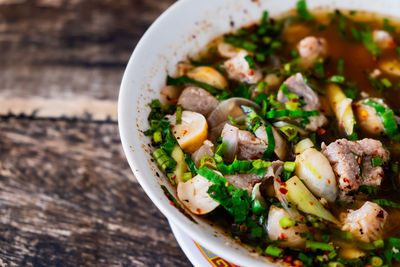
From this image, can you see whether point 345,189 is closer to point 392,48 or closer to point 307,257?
point 307,257

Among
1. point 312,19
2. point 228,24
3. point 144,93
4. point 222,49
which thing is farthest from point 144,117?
point 312,19

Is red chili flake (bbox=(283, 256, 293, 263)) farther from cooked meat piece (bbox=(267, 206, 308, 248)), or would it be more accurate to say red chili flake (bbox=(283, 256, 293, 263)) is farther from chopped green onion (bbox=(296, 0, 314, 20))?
chopped green onion (bbox=(296, 0, 314, 20))

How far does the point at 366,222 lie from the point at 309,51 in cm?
121

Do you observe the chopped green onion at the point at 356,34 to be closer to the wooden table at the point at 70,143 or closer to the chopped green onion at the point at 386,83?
the chopped green onion at the point at 386,83

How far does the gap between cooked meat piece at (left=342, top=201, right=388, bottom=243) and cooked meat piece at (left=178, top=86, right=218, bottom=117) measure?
0.92 meters

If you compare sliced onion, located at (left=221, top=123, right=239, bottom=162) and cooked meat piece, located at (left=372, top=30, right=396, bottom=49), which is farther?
cooked meat piece, located at (left=372, top=30, right=396, bottom=49)

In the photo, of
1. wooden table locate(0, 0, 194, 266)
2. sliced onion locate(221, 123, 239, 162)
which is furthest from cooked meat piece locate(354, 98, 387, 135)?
wooden table locate(0, 0, 194, 266)

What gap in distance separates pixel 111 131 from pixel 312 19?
1618 mm

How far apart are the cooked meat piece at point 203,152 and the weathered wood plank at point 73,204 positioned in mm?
611

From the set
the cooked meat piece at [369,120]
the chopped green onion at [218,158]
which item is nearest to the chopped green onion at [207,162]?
the chopped green onion at [218,158]

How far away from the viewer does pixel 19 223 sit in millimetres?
2586

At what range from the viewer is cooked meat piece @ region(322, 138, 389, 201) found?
2115 mm

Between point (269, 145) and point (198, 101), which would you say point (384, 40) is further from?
point (198, 101)

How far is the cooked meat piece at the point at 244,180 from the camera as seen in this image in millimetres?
2055
